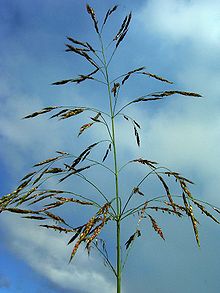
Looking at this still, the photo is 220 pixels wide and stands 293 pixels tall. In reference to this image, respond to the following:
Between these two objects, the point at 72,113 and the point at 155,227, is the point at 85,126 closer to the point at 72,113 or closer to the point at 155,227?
the point at 72,113

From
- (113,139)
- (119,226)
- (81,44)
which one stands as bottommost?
(119,226)

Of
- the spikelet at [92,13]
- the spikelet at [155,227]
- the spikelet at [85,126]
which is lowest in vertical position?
the spikelet at [155,227]

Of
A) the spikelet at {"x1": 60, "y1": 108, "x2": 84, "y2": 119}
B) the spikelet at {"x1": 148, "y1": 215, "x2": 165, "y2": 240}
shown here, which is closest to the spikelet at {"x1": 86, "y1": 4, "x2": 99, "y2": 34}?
the spikelet at {"x1": 60, "y1": 108, "x2": 84, "y2": 119}

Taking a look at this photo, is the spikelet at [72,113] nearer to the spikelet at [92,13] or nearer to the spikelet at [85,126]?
the spikelet at [85,126]

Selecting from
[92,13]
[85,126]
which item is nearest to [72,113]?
[85,126]

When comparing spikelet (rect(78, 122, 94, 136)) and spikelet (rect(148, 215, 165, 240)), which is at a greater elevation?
spikelet (rect(78, 122, 94, 136))

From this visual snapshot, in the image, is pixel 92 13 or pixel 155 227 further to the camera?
pixel 92 13

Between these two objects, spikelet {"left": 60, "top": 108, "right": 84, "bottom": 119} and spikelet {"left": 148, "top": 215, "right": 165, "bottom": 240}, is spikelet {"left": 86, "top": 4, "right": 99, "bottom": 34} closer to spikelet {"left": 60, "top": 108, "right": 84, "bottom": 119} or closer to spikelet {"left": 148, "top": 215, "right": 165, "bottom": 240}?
spikelet {"left": 60, "top": 108, "right": 84, "bottom": 119}

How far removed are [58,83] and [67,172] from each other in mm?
756

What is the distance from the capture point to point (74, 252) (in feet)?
7.79

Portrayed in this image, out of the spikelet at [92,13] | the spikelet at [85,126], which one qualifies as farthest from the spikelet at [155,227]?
the spikelet at [92,13]

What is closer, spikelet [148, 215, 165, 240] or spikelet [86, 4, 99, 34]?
spikelet [148, 215, 165, 240]

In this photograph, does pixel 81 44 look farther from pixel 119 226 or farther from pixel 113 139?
pixel 119 226

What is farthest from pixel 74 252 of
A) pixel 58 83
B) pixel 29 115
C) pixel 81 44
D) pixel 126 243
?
pixel 81 44
